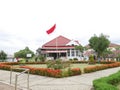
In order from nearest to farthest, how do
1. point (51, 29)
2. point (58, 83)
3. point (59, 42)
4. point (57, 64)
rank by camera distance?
point (58, 83), point (57, 64), point (51, 29), point (59, 42)

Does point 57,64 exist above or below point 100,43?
below

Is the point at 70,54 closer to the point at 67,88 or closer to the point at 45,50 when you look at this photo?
the point at 45,50

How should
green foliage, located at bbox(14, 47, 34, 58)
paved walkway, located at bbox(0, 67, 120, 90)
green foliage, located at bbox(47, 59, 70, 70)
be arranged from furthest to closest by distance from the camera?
green foliage, located at bbox(14, 47, 34, 58)
green foliage, located at bbox(47, 59, 70, 70)
paved walkway, located at bbox(0, 67, 120, 90)

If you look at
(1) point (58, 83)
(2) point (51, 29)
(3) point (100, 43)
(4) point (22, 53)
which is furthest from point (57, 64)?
(4) point (22, 53)

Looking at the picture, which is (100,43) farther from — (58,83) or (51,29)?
(58,83)

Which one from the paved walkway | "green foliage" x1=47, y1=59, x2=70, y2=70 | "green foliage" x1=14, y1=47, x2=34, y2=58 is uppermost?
"green foliage" x1=14, y1=47, x2=34, y2=58

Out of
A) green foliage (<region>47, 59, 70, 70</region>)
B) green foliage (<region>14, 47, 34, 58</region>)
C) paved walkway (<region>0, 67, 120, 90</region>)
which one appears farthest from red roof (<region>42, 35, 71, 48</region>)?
paved walkway (<region>0, 67, 120, 90</region>)

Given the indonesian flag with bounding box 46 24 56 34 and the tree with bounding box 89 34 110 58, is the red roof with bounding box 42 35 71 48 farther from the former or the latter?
the indonesian flag with bounding box 46 24 56 34

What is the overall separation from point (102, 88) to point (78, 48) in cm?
3844

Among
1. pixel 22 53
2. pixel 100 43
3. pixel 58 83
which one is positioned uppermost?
pixel 100 43

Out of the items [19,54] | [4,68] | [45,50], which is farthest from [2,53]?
[4,68]

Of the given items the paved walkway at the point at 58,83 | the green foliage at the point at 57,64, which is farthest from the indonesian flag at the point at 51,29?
the paved walkway at the point at 58,83

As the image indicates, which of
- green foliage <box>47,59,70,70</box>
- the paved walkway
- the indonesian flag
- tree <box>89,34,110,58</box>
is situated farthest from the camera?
tree <box>89,34,110,58</box>

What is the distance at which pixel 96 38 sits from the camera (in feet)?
125
